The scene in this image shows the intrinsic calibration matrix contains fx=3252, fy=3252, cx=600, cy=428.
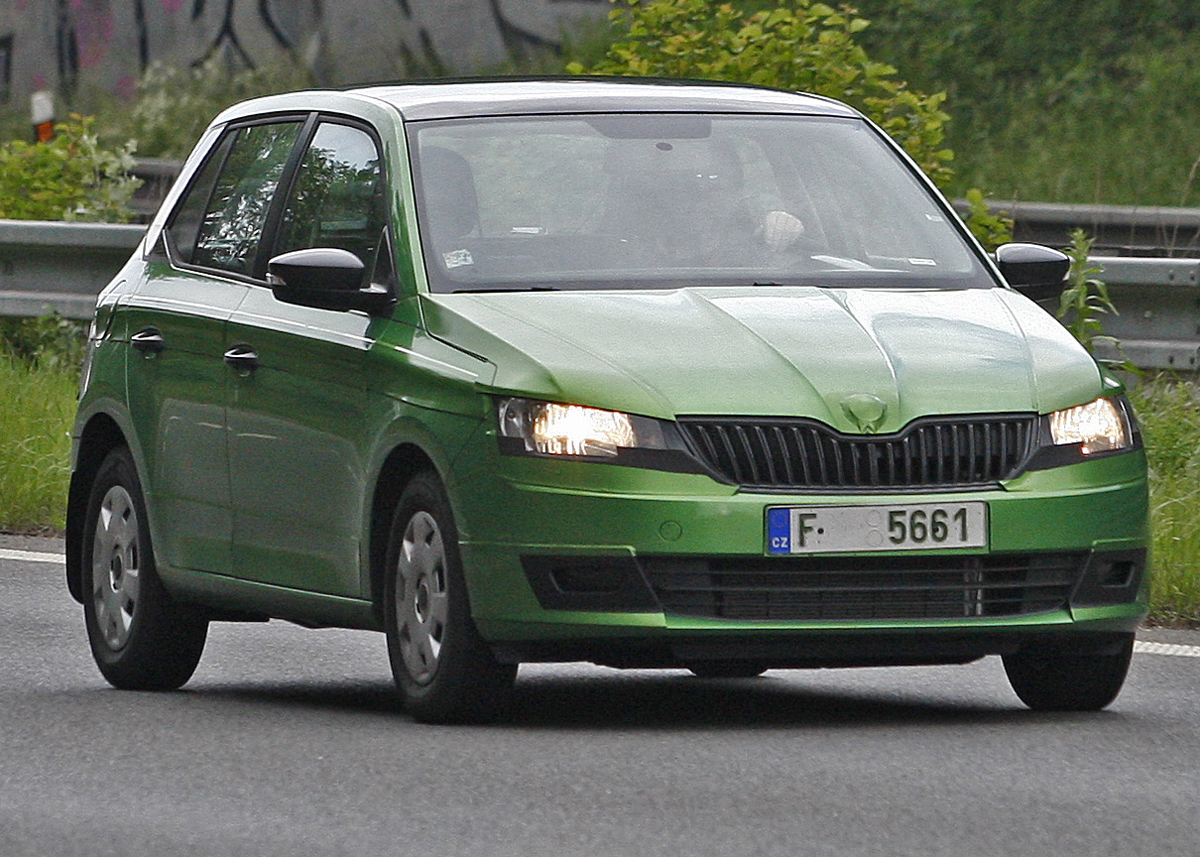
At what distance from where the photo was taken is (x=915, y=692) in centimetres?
872

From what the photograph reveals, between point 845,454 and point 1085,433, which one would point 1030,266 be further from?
point 845,454

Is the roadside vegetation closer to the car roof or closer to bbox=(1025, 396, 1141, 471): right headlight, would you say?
the car roof

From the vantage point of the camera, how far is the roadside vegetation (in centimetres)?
1261

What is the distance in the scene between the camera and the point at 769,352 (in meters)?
7.45

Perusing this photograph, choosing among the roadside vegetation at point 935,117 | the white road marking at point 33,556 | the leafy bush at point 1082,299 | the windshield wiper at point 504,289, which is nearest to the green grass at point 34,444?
the roadside vegetation at point 935,117

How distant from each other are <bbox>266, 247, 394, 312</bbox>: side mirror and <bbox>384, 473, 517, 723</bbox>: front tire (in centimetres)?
59

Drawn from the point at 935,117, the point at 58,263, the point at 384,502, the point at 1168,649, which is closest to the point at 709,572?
the point at 384,502

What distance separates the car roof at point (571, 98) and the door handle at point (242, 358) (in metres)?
0.74

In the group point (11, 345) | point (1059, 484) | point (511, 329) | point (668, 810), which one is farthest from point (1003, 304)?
point (11, 345)

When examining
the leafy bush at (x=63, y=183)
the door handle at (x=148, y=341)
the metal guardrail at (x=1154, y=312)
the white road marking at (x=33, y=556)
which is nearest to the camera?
the door handle at (x=148, y=341)

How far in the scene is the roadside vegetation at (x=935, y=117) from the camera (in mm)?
12609

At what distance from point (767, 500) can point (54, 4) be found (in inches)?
1035

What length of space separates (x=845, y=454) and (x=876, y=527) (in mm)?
178

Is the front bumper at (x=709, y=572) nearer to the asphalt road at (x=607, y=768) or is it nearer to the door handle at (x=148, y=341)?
the asphalt road at (x=607, y=768)
